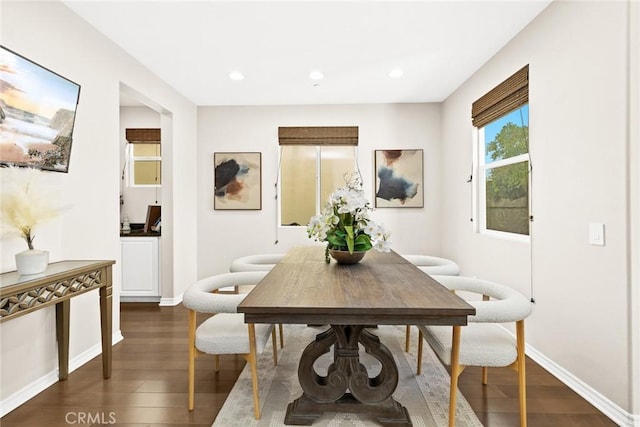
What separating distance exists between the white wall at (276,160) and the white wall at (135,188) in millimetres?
682

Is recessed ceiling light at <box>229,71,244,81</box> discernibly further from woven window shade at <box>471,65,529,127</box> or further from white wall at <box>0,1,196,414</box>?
woven window shade at <box>471,65,529,127</box>

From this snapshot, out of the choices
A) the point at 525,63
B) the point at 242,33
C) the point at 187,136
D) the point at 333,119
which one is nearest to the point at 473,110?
the point at 525,63

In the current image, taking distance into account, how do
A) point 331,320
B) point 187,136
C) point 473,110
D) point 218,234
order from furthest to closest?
point 218,234, point 187,136, point 473,110, point 331,320

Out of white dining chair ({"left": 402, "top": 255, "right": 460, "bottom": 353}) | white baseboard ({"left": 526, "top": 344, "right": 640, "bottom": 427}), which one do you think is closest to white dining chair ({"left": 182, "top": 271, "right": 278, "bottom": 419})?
white dining chair ({"left": 402, "top": 255, "right": 460, "bottom": 353})

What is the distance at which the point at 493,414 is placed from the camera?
1877 mm

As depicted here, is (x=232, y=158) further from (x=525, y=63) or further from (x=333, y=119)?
(x=525, y=63)

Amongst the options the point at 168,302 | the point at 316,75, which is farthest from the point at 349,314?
the point at 168,302

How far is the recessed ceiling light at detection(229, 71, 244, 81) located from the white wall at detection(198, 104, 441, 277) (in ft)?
3.24

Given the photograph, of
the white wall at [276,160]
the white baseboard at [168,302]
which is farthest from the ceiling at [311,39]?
the white baseboard at [168,302]

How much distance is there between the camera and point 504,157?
10.3 feet

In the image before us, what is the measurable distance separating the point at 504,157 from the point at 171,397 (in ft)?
10.7

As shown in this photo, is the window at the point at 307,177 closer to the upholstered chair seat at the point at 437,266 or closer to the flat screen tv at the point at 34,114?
the upholstered chair seat at the point at 437,266

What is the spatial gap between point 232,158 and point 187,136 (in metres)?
0.62

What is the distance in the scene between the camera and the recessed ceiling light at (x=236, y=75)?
11.5 feet
